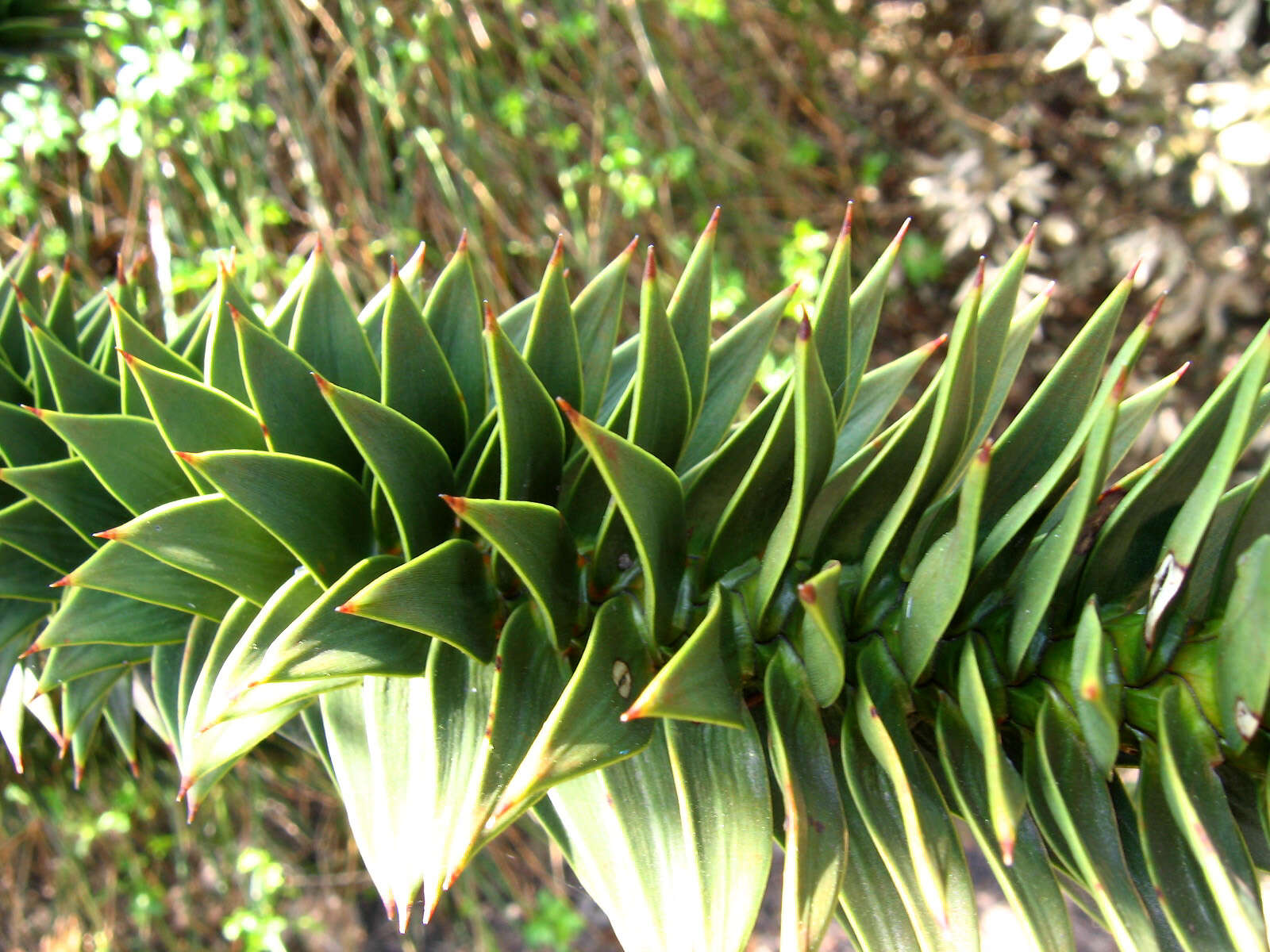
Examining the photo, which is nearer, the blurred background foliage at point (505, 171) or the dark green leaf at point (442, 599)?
the dark green leaf at point (442, 599)

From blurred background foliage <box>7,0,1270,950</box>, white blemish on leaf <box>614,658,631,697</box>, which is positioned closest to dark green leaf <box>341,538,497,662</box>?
white blemish on leaf <box>614,658,631,697</box>

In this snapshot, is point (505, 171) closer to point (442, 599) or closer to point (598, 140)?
point (598, 140)

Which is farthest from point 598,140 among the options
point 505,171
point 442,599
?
point 442,599

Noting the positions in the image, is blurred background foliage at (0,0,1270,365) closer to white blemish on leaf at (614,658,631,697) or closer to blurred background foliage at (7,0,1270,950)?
blurred background foliage at (7,0,1270,950)

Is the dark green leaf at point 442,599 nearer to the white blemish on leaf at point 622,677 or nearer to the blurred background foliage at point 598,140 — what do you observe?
the white blemish on leaf at point 622,677

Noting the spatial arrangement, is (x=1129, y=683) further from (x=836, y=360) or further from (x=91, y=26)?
(x=91, y=26)

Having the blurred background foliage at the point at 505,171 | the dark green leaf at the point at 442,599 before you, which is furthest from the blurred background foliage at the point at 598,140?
the dark green leaf at the point at 442,599

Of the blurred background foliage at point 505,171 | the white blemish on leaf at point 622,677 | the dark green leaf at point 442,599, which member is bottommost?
the white blemish on leaf at point 622,677

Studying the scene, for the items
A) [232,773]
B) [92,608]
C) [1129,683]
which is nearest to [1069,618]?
[1129,683]
